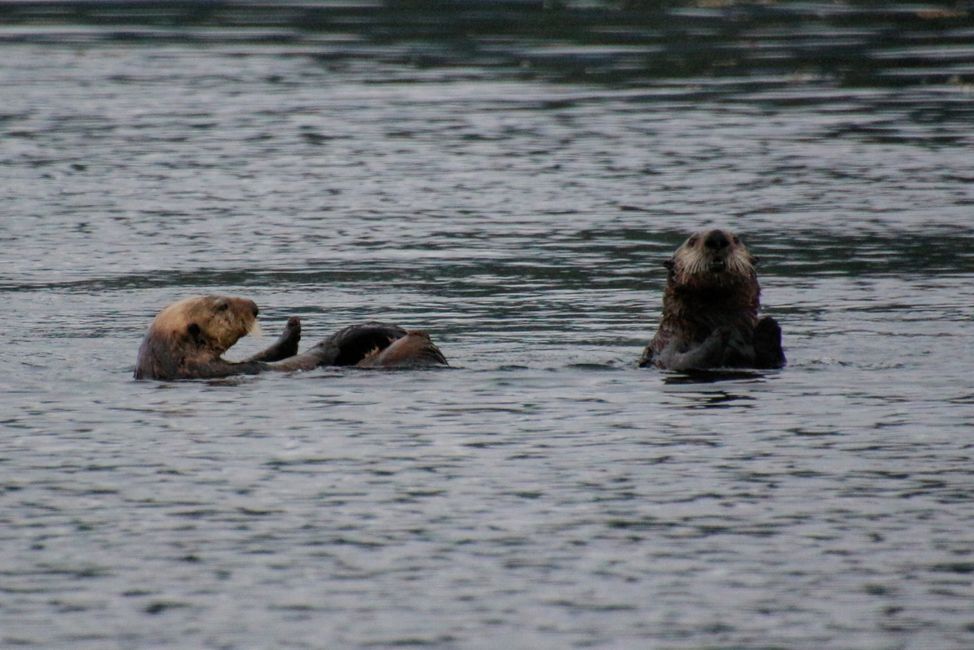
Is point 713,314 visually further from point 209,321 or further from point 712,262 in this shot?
point 209,321

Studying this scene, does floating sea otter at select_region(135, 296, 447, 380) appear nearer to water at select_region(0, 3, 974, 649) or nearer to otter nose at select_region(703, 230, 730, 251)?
water at select_region(0, 3, 974, 649)

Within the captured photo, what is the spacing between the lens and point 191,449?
346 inches

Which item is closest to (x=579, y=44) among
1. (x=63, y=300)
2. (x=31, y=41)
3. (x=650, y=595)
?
(x=31, y=41)

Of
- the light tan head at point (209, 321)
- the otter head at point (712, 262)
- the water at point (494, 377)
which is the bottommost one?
the water at point (494, 377)

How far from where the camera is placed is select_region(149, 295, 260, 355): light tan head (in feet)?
33.3

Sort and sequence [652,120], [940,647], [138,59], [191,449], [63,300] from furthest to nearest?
[138,59] → [652,120] → [63,300] → [191,449] → [940,647]

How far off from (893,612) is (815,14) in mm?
29846

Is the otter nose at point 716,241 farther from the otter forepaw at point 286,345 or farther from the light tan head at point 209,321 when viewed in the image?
the light tan head at point 209,321

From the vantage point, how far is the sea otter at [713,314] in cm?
1014

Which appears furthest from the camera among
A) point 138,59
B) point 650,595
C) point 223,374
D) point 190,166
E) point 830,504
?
point 138,59

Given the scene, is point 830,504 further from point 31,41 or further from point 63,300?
point 31,41

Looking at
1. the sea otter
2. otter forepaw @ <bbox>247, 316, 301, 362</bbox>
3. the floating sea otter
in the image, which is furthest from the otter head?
otter forepaw @ <bbox>247, 316, 301, 362</bbox>

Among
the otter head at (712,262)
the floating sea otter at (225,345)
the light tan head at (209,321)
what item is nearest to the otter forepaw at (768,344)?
the otter head at (712,262)

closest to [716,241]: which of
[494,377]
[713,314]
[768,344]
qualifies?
[713,314]
